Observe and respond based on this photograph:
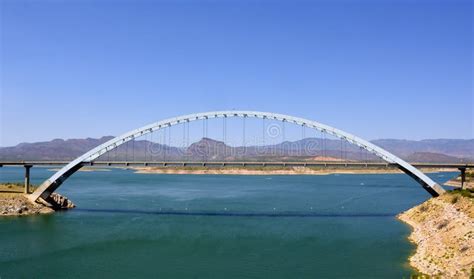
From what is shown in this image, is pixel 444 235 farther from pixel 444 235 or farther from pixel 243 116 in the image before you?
pixel 243 116

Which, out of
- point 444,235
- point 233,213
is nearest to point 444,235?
point 444,235

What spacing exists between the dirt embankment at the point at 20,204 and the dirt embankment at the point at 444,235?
31.5 m

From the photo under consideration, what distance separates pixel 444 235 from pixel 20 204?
34.5m

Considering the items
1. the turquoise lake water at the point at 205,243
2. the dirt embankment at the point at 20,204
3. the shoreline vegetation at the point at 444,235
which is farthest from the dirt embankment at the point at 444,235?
the dirt embankment at the point at 20,204

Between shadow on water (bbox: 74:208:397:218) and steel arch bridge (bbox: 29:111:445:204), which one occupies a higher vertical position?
steel arch bridge (bbox: 29:111:445:204)

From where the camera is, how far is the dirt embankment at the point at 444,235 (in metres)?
22.1

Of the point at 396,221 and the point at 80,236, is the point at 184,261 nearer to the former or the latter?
the point at 80,236

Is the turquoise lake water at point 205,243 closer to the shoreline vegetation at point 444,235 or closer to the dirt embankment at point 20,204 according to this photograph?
the shoreline vegetation at point 444,235

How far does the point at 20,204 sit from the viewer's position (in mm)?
40500

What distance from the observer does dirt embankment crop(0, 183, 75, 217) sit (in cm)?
3969

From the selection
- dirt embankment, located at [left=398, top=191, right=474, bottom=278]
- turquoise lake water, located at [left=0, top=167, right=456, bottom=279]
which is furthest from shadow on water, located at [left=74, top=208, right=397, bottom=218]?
dirt embankment, located at [left=398, top=191, right=474, bottom=278]

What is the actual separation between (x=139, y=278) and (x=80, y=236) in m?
11.4

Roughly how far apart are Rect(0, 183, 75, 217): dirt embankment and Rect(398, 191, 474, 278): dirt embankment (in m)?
31.5

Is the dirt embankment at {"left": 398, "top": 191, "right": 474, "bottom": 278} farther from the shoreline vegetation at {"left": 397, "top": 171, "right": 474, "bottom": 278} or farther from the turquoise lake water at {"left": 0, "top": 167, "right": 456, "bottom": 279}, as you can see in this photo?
the turquoise lake water at {"left": 0, "top": 167, "right": 456, "bottom": 279}
